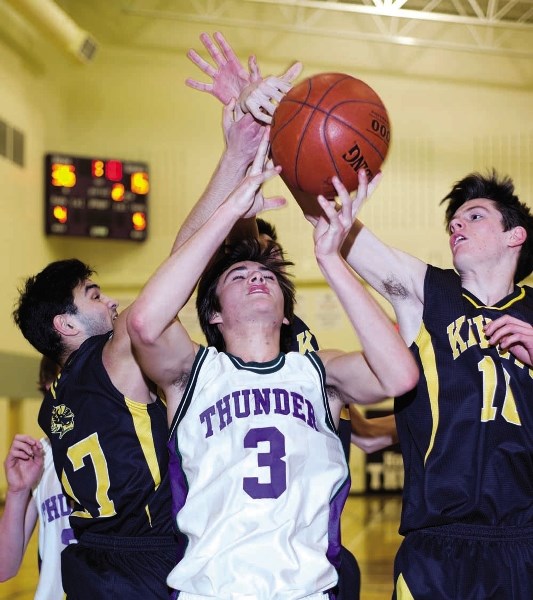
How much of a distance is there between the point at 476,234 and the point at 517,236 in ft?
Answer: 0.66

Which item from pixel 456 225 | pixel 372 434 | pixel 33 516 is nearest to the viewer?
pixel 456 225

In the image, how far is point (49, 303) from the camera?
3.66 m

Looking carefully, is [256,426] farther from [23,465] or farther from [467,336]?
[23,465]

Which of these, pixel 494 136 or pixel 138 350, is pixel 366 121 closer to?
pixel 138 350

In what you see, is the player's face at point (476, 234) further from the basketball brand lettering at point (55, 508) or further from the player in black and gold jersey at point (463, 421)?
the basketball brand lettering at point (55, 508)

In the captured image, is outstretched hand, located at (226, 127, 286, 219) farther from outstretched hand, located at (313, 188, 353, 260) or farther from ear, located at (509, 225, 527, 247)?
ear, located at (509, 225, 527, 247)

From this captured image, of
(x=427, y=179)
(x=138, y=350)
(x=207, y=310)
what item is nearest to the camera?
(x=138, y=350)

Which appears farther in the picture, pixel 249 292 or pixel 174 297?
pixel 249 292

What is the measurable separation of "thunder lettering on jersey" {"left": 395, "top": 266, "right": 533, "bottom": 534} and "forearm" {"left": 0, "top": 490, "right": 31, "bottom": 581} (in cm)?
170

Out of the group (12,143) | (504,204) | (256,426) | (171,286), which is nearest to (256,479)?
(256,426)

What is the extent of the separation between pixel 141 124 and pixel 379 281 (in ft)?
33.4

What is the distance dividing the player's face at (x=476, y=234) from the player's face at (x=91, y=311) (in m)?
1.49

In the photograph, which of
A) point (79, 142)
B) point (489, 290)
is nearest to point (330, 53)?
point (79, 142)

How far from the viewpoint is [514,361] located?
3254 millimetres
